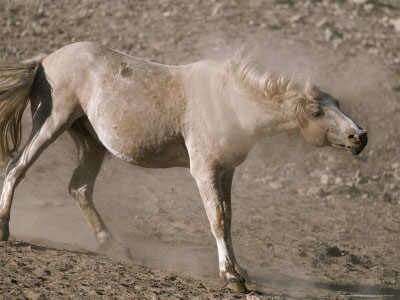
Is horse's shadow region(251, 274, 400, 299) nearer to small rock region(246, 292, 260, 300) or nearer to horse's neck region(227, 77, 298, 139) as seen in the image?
small rock region(246, 292, 260, 300)

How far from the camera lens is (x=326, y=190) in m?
8.12

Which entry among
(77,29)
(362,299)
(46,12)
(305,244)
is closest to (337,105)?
(362,299)

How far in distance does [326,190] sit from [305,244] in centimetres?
203

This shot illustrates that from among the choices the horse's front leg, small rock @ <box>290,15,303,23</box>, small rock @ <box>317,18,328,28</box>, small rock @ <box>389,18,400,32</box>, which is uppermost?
the horse's front leg

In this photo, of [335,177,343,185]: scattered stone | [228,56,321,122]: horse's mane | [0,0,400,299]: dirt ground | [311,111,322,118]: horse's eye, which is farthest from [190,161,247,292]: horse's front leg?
[335,177,343,185]: scattered stone

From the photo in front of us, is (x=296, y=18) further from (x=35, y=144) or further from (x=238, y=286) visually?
(x=238, y=286)

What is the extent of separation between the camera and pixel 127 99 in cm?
482

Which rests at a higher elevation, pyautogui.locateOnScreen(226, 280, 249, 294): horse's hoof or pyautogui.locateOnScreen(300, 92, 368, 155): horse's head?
pyautogui.locateOnScreen(300, 92, 368, 155): horse's head

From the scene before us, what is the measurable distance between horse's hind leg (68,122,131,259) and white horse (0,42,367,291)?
0.04 feet

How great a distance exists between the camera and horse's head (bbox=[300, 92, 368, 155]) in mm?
4250

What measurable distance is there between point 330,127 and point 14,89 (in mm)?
2768

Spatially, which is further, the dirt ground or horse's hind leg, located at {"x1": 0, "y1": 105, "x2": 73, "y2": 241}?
horse's hind leg, located at {"x1": 0, "y1": 105, "x2": 73, "y2": 241}

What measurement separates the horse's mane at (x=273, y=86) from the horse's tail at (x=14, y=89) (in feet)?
6.14

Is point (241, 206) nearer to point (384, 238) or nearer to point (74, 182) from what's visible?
point (384, 238)
